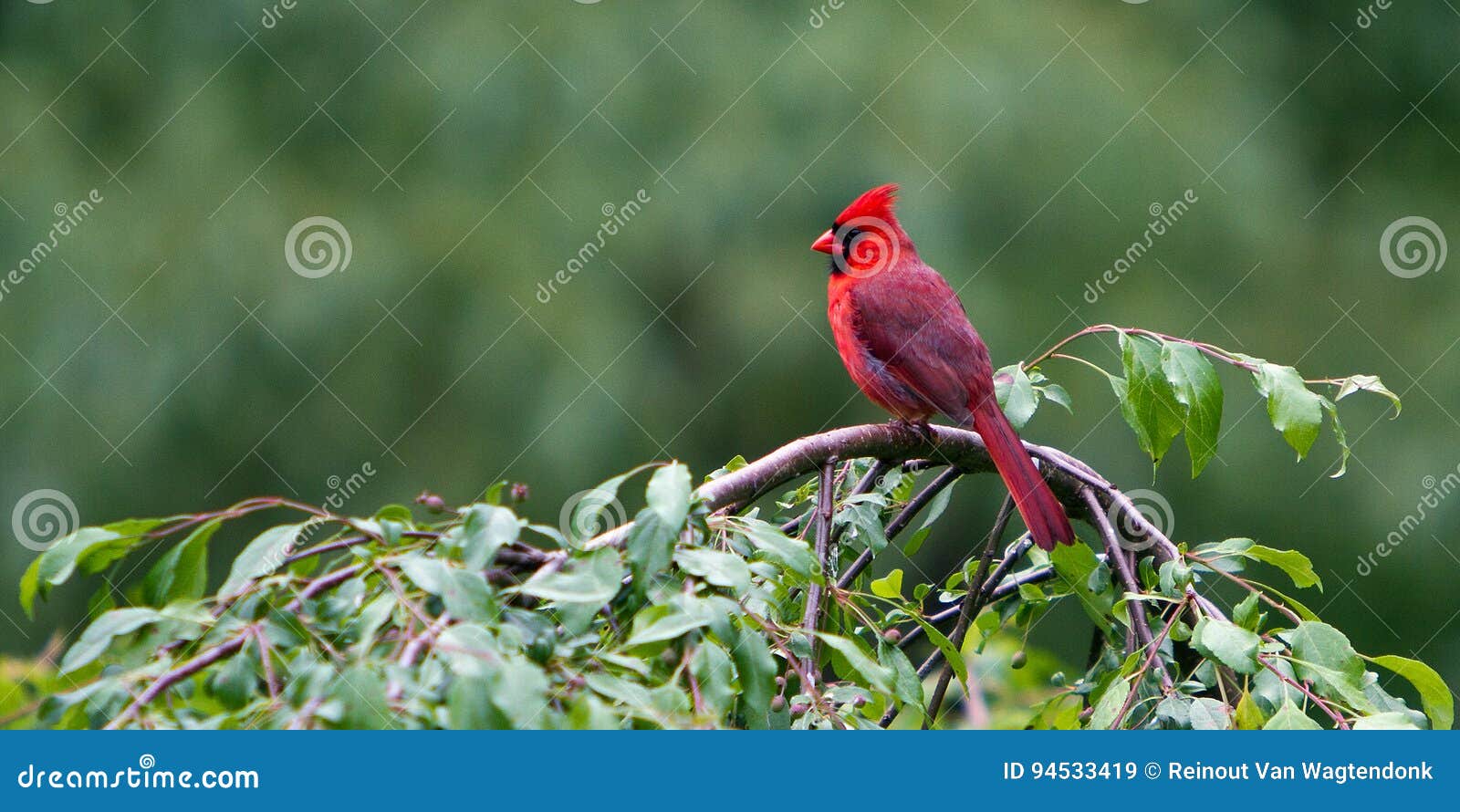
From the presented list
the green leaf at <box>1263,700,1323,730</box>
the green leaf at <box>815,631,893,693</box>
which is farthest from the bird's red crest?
the green leaf at <box>815,631,893,693</box>

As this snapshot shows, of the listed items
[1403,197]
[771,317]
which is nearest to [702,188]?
[771,317]

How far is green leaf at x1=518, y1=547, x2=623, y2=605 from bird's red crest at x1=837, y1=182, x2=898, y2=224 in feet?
7.53

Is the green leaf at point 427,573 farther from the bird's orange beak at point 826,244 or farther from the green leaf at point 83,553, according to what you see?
the bird's orange beak at point 826,244

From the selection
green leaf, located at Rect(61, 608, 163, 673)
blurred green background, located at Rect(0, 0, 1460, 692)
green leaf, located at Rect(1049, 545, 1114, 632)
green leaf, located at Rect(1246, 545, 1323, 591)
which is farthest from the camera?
blurred green background, located at Rect(0, 0, 1460, 692)

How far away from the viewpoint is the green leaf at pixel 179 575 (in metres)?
1.19

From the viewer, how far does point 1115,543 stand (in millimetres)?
1876

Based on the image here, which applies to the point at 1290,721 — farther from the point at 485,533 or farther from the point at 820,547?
the point at 485,533

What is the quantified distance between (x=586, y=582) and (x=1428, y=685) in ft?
3.56

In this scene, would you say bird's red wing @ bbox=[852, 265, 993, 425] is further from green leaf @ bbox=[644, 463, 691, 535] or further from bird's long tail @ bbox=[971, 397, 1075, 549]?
green leaf @ bbox=[644, 463, 691, 535]

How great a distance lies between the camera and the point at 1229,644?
147cm

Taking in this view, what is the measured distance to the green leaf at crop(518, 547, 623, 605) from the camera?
1059 mm

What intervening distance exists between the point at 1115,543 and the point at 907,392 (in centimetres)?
122

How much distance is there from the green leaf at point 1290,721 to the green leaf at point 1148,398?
1.47 feet

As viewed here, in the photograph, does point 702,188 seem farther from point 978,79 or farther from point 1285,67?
point 1285,67
